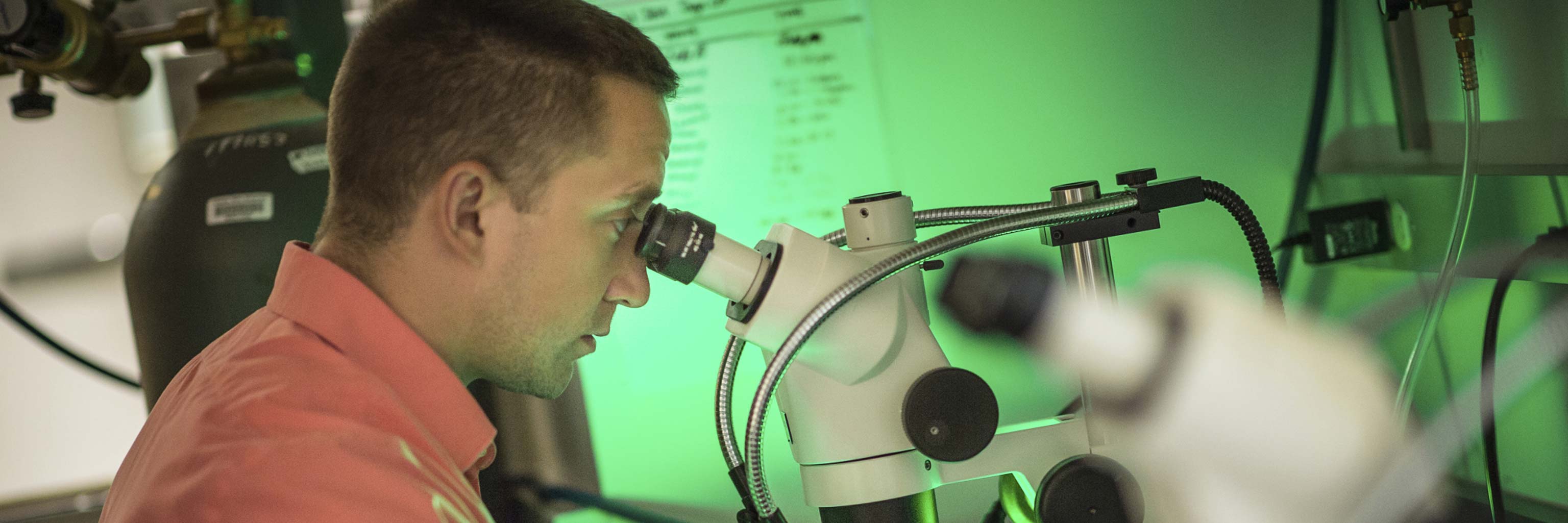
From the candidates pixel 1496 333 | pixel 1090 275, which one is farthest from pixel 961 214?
pixel 1496 333

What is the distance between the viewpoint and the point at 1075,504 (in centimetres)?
82

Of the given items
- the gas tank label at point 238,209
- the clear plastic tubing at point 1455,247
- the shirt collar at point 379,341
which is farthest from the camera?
the gas tank label at point 238,209

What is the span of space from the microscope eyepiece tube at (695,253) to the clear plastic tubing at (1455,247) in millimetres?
734

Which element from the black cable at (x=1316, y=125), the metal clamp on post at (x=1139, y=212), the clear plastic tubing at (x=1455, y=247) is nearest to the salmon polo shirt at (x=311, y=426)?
the metal clamp on post at (x=1139, y=212)

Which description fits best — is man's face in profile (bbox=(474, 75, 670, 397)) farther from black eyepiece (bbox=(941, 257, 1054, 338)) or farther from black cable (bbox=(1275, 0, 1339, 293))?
black cable (bbox=(1275, 0, 1339, 293))

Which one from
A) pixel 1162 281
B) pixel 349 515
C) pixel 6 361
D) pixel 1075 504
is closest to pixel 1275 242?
pixel 1162 281

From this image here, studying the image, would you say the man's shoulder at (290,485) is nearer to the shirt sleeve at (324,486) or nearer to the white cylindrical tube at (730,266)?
the shirt sleeve at (324,486)

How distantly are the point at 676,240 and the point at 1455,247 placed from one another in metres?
0.84

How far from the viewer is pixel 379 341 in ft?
2.46

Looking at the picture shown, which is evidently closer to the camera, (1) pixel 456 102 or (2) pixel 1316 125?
(1) pixel 456 102

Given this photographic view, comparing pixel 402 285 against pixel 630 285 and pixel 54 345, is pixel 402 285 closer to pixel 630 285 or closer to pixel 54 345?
pixel 630 285

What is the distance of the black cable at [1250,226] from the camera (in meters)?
0.84

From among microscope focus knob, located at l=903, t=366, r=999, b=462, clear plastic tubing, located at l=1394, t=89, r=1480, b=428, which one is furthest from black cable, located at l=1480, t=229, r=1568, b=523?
microscope focus knob, located at l=903, t=366, r=999, b=462

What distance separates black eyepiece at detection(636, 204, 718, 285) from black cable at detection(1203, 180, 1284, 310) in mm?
411
